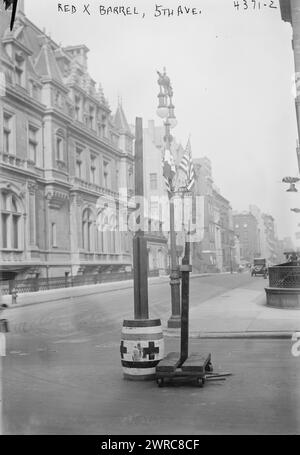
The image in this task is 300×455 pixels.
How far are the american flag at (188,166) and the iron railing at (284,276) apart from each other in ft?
10.1

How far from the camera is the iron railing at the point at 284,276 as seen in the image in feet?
29.7

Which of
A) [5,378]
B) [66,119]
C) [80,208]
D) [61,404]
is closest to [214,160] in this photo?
[80,208]

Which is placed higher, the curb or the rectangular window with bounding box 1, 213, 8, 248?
the rectangular window with bounding box 1, 213, 8, 248

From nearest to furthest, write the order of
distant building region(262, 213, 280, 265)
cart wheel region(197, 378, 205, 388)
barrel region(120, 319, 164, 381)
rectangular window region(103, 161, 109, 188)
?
cart wheel region(197, 378, 205, 388)
barrel region(120, 319, 164, 381)
distant building region(262, 213, 280, 265)
rectangular window region(103, 161, 109, 188)

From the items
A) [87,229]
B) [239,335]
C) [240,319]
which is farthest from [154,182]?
[240,319]

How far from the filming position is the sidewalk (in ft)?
28.8

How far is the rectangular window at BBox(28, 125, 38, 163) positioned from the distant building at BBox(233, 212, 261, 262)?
3.03 meters

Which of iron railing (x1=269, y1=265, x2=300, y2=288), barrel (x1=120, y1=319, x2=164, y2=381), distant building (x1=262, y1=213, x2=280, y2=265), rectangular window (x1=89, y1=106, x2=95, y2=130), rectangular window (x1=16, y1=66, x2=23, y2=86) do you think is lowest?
barrel (x1=120, y1=319, x2=164, y2=381)

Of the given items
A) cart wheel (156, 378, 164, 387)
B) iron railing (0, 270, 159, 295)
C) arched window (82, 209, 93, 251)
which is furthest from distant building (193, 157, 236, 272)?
cart wheel (156, 378, 164, 387)

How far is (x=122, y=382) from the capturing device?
557 cm

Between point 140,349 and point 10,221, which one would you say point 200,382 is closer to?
point 140,349

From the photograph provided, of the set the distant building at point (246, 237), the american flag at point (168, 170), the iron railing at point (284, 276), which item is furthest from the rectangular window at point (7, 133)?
the iron railing at point (284, 276)

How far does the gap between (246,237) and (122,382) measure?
123 inches

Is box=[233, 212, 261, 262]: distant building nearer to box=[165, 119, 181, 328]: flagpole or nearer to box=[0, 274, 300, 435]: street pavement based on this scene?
box=[0, 274, 300, 435]: street pavement
